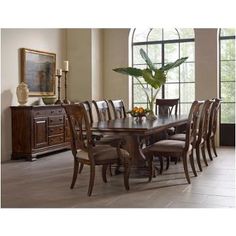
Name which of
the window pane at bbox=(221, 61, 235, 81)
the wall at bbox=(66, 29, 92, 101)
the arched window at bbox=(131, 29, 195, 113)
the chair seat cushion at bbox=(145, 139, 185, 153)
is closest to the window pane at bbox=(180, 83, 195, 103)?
the arched window at bbox=(131, 29, 195, 113)

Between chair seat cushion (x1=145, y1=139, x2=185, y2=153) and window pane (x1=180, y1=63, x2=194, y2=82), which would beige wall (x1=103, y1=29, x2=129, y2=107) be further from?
chair seat cushion (x1=145, y1=139, x2=185, y2=153)

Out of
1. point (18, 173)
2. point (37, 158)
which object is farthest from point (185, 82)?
point (18, 173)

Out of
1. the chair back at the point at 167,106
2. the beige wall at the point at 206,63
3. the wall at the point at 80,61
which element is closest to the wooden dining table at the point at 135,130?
the chair back at the point at 167,106

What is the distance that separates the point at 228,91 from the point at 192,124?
10.9ft

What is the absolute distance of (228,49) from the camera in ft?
24.9

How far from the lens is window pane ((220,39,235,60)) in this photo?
756 cm

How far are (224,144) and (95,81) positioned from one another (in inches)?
119

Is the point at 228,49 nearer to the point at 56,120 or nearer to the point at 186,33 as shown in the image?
the point at 186,33

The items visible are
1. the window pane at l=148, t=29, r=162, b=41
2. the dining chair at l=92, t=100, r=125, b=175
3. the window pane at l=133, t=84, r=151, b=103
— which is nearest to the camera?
the dining chair at l=92, t=100, r=125, b=175

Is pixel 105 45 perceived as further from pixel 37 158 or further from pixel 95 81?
pixel 37 158

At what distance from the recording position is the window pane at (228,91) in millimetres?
7562

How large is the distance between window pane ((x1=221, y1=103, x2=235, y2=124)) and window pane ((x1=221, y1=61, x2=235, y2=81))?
528 millimetres

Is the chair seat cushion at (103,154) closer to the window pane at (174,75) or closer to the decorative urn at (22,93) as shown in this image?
the decorative urn at (22,93)
